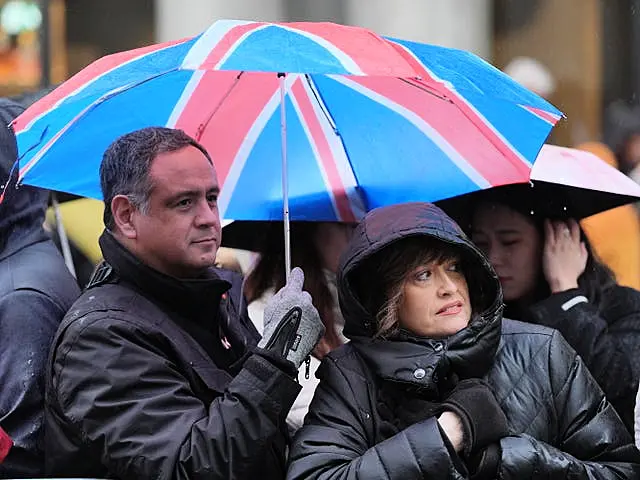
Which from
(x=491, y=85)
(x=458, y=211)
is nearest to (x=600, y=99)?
(x=458, y=211)

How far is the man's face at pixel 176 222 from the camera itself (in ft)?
13.3

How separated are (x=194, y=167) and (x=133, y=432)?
827 millimetres

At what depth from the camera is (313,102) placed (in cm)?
483

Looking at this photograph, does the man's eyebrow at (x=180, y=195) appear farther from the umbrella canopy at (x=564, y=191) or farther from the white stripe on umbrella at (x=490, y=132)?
the umbrella canopy at (x=564, y=191)

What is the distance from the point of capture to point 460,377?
12.6ft

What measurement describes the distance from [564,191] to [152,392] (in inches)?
74.6

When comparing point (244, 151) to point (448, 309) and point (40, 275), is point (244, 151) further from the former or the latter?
point (448, 309)

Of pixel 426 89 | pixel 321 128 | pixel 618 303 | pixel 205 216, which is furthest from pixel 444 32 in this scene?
pixel 205 216

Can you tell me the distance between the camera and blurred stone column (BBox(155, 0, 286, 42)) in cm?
1168

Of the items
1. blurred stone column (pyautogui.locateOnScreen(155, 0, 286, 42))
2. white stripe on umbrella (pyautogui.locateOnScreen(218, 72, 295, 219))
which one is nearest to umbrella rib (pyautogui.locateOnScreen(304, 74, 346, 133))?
white stripe on umbrella (pyautogui.locateOnScreen(218, 72, 295, 219))

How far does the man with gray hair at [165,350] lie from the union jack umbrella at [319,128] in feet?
1.09

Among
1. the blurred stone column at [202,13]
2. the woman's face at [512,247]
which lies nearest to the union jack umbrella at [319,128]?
the woman's face at [512,247]

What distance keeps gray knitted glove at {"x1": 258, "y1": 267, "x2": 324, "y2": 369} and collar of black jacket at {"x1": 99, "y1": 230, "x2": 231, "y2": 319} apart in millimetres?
240

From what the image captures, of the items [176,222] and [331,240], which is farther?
[331,240]
